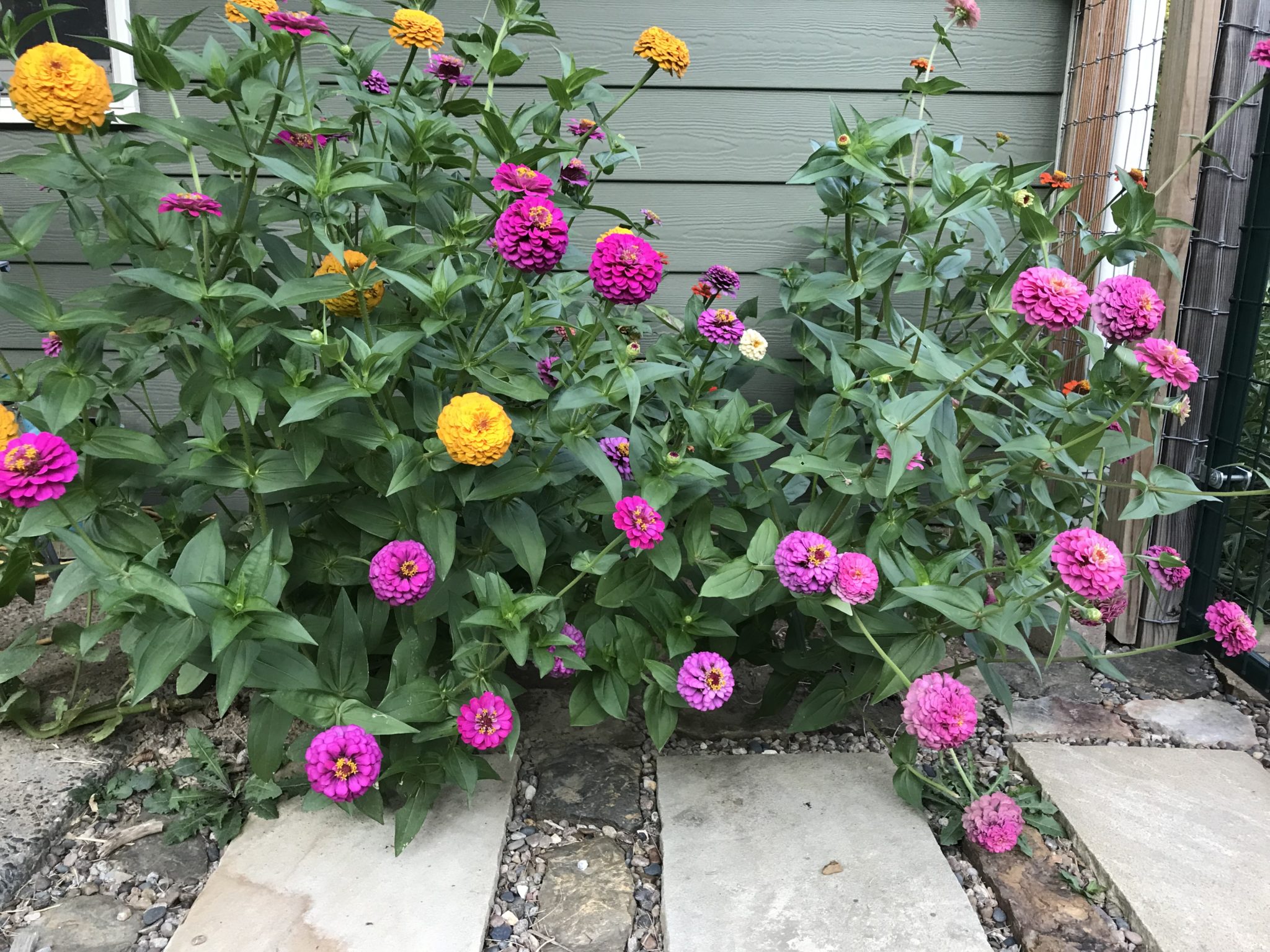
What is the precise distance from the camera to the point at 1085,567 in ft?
4.10

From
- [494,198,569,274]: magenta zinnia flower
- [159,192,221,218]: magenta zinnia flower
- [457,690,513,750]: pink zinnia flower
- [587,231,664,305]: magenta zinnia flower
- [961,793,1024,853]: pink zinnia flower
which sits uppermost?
[159,192,221,218]: magenta zinnia flower

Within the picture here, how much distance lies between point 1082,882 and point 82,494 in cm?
179

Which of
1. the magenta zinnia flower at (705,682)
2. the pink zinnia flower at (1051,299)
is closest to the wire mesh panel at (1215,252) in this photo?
the pink zinnia flower at (1051,299)

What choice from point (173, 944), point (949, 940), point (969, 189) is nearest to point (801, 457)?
point (969, 189)

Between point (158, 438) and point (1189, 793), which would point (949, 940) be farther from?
point (158, 438)

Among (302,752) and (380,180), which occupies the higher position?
(380,180)

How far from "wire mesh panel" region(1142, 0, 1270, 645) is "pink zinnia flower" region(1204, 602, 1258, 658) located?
2.17ft

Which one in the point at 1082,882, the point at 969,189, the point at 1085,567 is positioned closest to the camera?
the point at 1085,567

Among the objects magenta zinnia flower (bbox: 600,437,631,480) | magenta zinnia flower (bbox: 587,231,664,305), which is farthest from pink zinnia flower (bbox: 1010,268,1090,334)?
magenta zinnia flower (bbox: 600,437,631,480)

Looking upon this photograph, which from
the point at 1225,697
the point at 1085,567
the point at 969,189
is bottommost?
the point at 1225,697

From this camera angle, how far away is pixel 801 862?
59.7 inches

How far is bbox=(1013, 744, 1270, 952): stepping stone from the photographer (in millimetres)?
1411

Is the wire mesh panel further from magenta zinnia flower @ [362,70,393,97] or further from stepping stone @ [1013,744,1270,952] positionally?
magenta zinnia flower @ [362,70,393,97]

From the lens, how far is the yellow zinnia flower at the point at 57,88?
1146 millimetres
